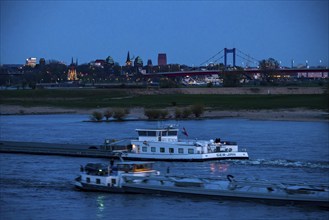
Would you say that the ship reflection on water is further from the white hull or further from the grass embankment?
the grass embankment

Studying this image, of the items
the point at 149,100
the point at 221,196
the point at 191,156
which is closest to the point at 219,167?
the point at 191,156

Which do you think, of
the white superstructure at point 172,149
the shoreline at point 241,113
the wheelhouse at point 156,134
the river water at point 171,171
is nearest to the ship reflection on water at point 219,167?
the river water at point 171,171

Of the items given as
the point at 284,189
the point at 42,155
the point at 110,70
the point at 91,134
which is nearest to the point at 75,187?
the point at 284,189

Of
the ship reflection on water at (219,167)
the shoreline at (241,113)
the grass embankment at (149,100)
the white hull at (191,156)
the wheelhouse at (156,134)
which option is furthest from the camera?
the grass embankment at (149,100)

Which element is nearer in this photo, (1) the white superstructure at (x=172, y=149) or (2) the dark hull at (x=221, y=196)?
(2) the dark hull at (x=221, y=196)

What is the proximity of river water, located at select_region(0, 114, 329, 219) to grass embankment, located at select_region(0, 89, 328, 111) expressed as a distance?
56.7 feet

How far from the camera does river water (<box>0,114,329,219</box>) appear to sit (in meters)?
24.4

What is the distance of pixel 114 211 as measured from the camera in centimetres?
2486

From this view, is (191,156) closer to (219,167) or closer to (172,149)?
(172,149)

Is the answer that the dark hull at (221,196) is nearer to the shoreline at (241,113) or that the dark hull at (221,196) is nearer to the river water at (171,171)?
the river water at (171,171)

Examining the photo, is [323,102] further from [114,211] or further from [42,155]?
[114,211]

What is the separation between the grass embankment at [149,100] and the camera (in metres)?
72.9

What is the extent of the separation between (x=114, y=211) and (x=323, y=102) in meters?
49.9

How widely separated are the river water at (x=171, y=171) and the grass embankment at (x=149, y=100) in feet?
56.7
